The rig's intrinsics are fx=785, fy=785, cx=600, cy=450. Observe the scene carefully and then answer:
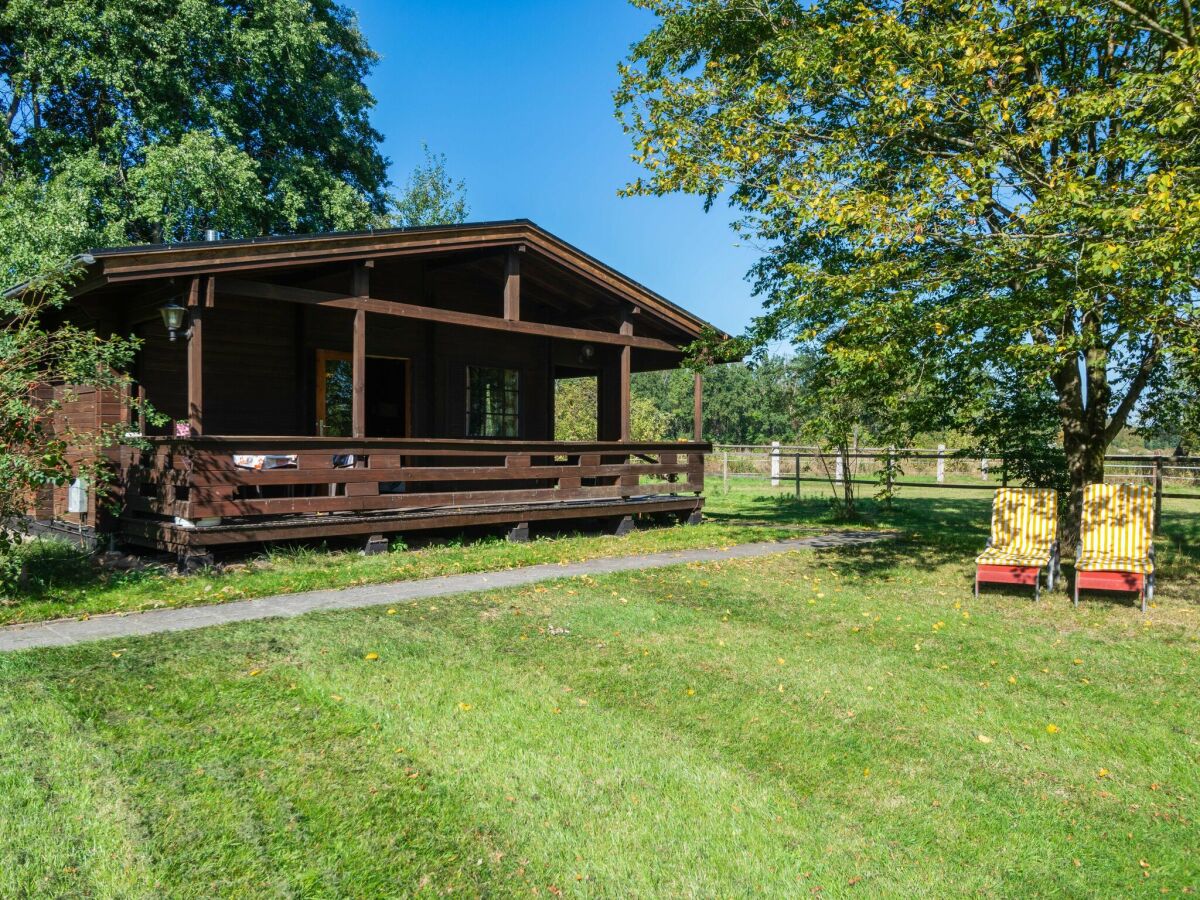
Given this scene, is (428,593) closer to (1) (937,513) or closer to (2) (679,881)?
(2) (679,881)

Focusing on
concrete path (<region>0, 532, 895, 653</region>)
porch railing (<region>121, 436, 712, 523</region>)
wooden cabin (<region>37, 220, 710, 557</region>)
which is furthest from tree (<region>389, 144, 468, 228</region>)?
concrete path (<region>0, 532, 895, 653</region>)

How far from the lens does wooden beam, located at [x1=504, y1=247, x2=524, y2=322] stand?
35.8 feet

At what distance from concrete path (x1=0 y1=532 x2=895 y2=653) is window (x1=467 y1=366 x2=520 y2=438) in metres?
4.63

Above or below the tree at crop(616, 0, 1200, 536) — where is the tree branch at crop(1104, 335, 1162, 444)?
below

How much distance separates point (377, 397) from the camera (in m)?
12.5

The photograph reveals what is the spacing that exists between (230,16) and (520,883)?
22.5 metres

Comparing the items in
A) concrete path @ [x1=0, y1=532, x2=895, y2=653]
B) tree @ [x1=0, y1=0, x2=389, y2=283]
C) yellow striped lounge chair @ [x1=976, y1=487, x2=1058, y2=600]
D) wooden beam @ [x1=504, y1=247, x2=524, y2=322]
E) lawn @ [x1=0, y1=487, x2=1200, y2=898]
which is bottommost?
lawn @ [x1=0, y1=487, x2=1200, y2=898]

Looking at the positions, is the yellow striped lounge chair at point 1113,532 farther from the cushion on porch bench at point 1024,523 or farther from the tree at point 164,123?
the tree at point 164,123

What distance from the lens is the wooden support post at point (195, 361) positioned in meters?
7.84

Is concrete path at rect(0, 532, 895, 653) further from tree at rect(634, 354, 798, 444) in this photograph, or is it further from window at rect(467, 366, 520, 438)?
tree at rect(634, 354, 798, 444)

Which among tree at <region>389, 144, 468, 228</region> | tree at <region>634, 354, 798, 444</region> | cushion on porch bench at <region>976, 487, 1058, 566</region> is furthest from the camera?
tree at <region>634, 354, 798, 444</region>

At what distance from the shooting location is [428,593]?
7336 millimetres

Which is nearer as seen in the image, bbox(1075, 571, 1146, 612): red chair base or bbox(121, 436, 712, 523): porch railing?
bbox(1075, 571, 1146, 612): red chair base

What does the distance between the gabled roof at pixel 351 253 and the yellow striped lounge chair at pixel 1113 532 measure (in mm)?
5853
